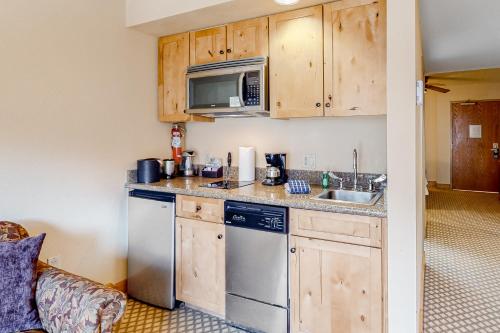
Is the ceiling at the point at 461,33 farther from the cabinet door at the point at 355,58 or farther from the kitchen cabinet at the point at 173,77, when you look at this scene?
the kitchen cabinet at the point at 173,77

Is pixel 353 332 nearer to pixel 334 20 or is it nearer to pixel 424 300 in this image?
pixel 424 300

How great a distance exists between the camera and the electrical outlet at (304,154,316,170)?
270 cm

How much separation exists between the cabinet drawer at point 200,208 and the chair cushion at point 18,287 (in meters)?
1.04

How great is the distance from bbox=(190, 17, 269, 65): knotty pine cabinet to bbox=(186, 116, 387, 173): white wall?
590 mm

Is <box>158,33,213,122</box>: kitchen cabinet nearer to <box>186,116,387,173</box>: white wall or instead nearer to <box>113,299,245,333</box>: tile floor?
<box>186,116,387,173</box>: white wall

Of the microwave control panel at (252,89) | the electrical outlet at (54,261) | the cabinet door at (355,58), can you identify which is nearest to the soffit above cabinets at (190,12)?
the cabinet door at (355,58)

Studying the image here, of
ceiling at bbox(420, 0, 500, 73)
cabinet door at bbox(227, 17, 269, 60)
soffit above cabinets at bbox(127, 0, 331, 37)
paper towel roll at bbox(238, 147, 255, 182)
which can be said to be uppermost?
ceiling at bbox(420, 0, 500, 73)

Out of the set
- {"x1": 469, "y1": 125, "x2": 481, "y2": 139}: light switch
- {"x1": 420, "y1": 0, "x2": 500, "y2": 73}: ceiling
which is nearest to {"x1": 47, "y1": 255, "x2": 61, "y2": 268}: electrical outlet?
{"x1": 420, "y1": 0, "x2": 500, "y2": 73}: ceiling

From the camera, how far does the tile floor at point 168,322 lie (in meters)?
2.28

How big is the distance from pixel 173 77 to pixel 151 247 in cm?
145

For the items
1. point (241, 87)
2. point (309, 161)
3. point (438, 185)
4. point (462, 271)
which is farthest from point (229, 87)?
point (438, 185)

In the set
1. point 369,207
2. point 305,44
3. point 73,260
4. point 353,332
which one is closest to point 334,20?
point 305,44

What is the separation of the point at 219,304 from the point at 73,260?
1.11 meters

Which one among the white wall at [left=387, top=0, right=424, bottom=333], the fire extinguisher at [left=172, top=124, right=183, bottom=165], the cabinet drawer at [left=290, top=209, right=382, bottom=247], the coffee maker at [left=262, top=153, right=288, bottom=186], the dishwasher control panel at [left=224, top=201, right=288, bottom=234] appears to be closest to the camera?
the white wall at [left=387, top=0, right=424, bottom=333]
